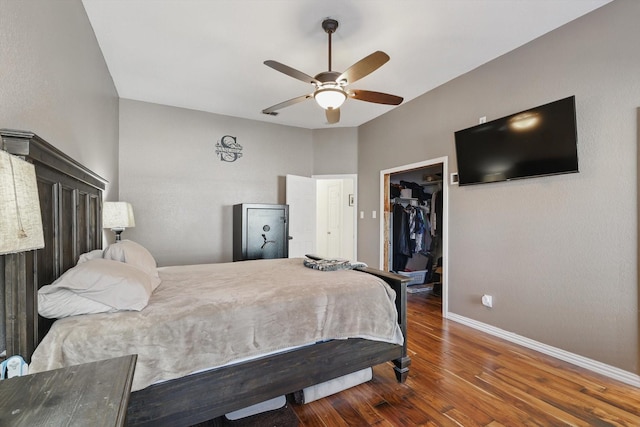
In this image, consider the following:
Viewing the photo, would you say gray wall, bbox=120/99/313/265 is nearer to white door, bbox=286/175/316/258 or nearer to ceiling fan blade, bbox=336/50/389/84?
white door, bbox=286/175/316/258

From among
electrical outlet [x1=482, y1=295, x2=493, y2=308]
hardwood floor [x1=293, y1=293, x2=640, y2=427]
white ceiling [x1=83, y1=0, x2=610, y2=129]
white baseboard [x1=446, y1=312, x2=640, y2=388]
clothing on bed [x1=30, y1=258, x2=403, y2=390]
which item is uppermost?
white ceiling [x1=83, y1=0, x2=610, y2=129]

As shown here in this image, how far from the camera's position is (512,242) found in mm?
2840

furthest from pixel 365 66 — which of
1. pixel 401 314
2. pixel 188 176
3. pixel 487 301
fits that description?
pixel 188 176

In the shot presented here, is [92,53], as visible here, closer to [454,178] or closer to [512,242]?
[454,178]

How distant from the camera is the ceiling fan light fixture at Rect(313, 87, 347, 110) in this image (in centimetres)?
230

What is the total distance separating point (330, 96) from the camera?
2344mm

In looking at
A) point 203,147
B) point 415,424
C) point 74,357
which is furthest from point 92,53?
point 415,424

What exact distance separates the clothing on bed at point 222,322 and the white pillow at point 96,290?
0.15ft

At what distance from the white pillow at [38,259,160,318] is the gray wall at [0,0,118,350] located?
242mm

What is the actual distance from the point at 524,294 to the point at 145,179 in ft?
15.5

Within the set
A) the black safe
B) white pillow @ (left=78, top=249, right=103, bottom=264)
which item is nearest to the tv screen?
the black safe

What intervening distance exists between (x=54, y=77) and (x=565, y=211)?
12.5 ft

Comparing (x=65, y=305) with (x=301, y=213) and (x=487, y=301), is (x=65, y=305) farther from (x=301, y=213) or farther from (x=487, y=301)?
(x=301, y=213)

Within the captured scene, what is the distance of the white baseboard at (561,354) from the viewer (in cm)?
210
